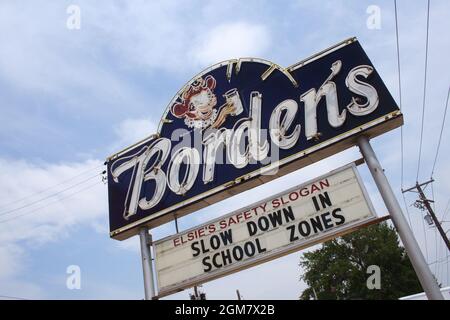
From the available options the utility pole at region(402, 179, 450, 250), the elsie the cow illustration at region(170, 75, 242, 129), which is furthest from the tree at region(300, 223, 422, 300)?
the elsie the cow illustration at region(170, 75, 242, 129)

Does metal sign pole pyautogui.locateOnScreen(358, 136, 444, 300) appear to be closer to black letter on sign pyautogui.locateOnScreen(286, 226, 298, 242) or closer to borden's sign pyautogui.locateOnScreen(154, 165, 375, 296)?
borden's sign pyautogui.locateOnScreen(154, 165, 375, 296)

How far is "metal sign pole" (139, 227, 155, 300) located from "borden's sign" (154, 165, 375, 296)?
0.81 feet

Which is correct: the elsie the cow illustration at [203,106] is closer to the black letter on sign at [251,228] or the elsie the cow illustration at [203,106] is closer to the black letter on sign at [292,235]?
the black letter on sign at [251,228]

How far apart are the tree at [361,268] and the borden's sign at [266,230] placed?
3087 cm

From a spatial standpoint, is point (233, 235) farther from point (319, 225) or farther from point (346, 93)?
point (346, 93)

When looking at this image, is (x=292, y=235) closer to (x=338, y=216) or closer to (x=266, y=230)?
(x=266, y=230)

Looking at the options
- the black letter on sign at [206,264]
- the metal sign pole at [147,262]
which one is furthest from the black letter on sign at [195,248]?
the metal sign pole at [147,262]

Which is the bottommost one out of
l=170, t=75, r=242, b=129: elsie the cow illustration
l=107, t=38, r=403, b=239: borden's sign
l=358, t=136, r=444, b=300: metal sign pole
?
l=358, t=136, r=444, b=300: metal sign pole

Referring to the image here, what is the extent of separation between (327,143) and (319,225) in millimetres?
1475

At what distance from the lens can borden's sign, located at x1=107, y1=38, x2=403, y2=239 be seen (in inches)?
242

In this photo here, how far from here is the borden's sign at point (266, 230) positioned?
18.2 ft

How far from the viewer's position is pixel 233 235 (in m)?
6.30

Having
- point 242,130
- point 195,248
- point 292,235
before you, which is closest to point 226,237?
point 195,248
